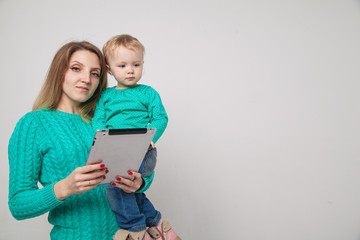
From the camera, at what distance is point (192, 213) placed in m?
3.00

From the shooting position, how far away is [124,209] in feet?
5.15

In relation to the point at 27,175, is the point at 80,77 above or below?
above

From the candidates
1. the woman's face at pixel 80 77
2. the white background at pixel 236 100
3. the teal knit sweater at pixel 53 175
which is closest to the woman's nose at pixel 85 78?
the woman's face at pixel 80 77

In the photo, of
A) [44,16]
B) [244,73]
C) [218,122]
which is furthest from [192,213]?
[44,16]

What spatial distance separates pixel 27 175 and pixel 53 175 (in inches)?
4.5

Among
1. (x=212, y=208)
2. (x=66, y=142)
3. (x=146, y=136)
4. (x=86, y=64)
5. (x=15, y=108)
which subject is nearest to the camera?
(x=146, y=136)

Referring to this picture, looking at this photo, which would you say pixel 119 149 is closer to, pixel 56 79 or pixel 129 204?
pixel 129 204

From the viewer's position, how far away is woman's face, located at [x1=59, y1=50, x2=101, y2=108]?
163cm

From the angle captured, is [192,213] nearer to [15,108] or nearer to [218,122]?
[218,122]

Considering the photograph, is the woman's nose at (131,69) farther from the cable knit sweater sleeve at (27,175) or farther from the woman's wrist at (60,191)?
the woman's wrist at (60,191)

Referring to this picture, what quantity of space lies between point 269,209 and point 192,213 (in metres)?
0.77

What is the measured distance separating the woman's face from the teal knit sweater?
123 mm

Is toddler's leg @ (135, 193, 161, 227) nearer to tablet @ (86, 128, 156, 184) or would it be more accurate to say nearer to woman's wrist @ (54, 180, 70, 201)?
tablet @ (86, 128, 156, 184)

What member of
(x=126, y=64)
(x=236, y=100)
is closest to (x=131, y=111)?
(x=126, y=64)
